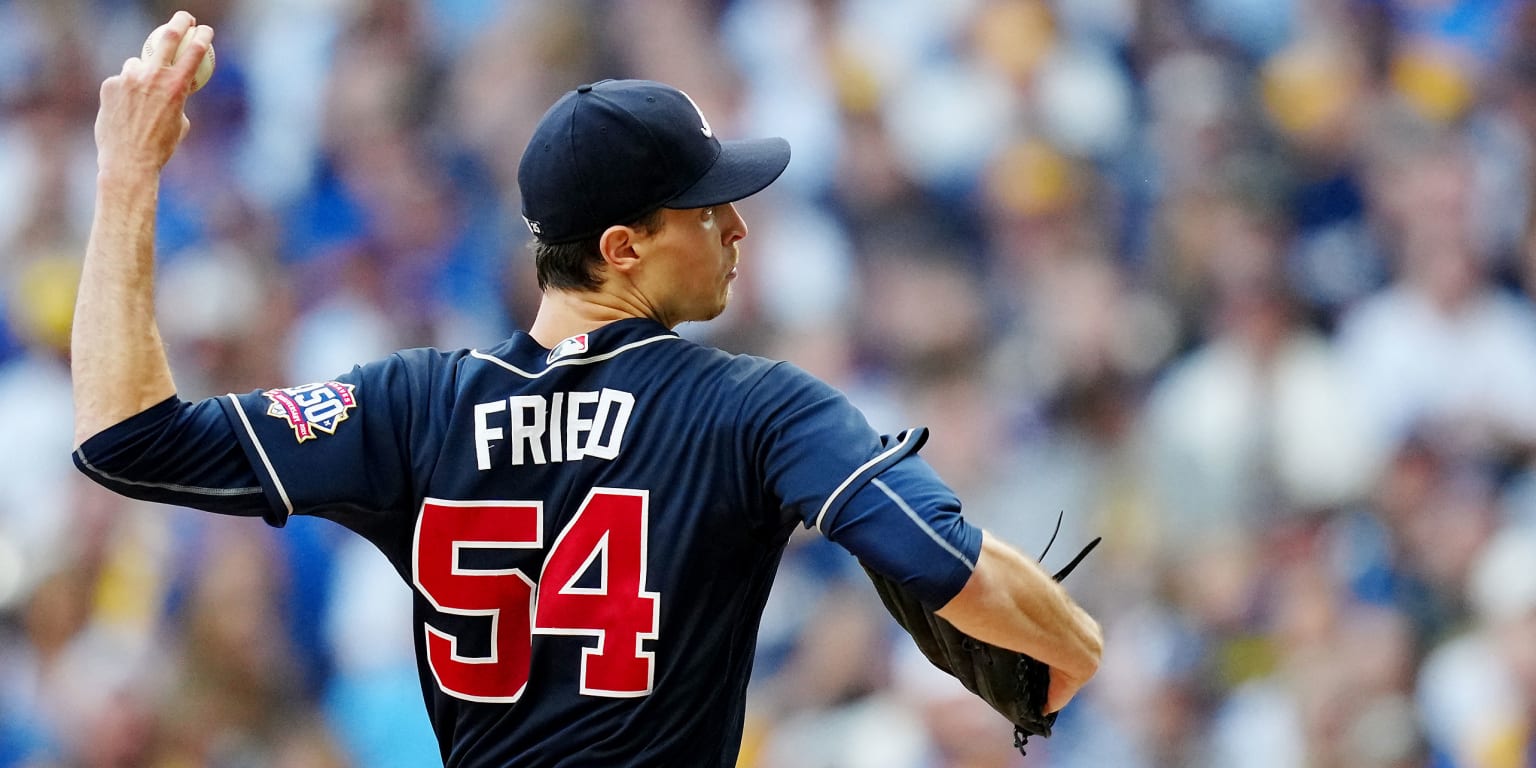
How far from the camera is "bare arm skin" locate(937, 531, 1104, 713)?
2281 mm

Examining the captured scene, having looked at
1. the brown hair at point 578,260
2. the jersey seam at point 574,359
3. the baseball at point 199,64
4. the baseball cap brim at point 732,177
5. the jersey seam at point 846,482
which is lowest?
the jersey seam at point 846,482

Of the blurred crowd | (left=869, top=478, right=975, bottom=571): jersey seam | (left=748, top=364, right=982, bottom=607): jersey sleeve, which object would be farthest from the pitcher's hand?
the blurred crowd

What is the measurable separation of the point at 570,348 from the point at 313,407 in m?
0.38

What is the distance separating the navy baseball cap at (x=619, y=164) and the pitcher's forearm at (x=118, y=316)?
55cm

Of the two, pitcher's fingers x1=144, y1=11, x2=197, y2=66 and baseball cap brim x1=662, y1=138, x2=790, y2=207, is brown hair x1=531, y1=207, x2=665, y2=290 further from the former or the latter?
pitcher's fingers x1=144, y1=11, x2=197, y2=66

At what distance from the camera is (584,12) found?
7.25 meters

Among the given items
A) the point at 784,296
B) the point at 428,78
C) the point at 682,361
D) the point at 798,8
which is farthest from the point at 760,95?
the point at 682,361

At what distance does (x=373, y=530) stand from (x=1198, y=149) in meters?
4.96

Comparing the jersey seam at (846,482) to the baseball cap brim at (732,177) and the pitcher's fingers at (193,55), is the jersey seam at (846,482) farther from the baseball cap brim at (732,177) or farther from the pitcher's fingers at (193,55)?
the pitcher's fingers at (193,55)

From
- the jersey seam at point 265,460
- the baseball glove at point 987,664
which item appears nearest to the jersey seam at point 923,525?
the baseball glove at point 987,664

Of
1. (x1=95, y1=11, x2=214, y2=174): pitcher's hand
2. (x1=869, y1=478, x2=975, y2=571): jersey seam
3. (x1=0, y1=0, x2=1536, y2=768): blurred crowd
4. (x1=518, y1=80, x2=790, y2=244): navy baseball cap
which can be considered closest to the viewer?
(x1=869, y1=478, x2=975, y2=571): jersey seam

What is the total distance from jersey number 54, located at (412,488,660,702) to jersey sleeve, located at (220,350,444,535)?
8cm

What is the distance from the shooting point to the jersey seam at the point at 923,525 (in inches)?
88.0

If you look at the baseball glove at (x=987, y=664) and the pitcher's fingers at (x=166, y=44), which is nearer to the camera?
the pitcher's fingers at (x=166, y=44)
